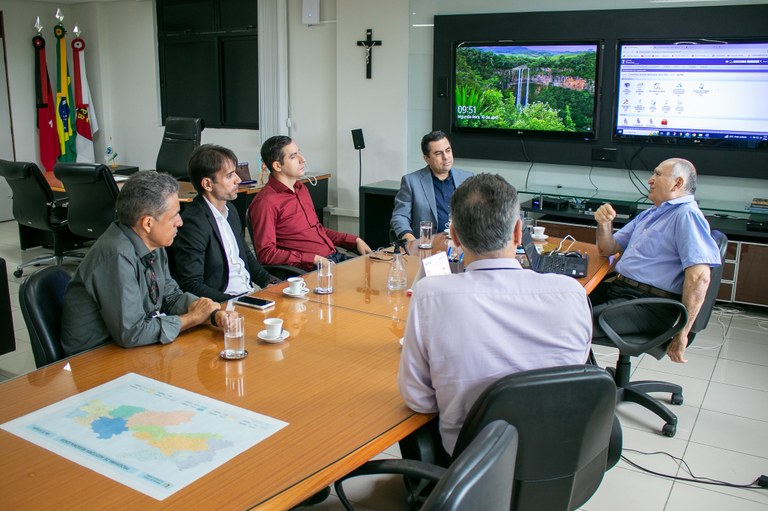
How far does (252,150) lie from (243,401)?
21.3ft

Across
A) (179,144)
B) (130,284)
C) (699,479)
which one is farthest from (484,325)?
(179,144)

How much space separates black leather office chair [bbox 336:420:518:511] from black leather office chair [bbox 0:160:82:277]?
18.0 feet

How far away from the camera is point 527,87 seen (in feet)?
19.7

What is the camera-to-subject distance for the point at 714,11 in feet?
17.2

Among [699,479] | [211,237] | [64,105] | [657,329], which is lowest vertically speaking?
[699,479]

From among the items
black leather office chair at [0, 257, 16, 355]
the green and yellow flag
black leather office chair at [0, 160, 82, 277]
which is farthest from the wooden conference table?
the green and yellow flag

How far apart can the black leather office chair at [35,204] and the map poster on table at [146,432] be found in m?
4.47

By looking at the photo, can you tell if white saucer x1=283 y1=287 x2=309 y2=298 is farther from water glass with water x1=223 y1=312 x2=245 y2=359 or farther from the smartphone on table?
water glass with water x1=223 y1=312 x2=245 y2=359

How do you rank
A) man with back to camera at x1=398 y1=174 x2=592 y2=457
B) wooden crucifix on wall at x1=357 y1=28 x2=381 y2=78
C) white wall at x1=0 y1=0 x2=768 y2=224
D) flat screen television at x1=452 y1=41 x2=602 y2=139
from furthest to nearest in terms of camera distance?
wooden crucifix on wall at x1=357 y1=28 x2=381 y2=78, white wall at x1=0 y1=0 x2=768 y2=224, flat screen television at x1=452 y1=41 x2=602 y2=139, man with back to camera at x1=398 y1=174 x2=592 y2=457

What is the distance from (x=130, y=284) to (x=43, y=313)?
28cm

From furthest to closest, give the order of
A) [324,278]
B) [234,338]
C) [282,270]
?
[282,270], [324,278], [234,338]

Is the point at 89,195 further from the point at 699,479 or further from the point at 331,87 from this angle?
the point at 699,479

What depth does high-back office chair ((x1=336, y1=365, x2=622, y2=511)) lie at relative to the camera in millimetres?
1572

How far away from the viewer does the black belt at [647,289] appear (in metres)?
3.39
